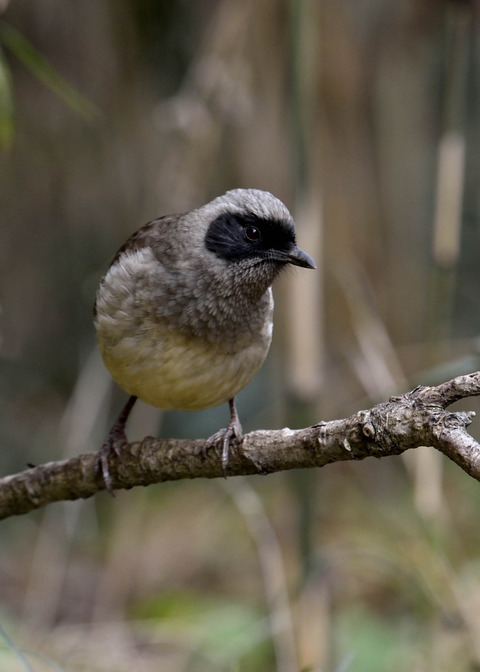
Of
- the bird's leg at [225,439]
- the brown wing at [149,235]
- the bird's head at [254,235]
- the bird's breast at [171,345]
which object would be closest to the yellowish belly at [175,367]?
the bird's breast at [171,345]

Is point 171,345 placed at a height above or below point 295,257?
below

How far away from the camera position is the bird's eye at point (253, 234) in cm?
309

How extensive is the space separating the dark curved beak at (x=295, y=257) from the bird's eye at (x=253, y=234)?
10 cm

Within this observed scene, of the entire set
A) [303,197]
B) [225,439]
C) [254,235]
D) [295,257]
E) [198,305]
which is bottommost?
[225,439]

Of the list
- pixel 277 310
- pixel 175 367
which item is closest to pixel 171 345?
pixel 175 367

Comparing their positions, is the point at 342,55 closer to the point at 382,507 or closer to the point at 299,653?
the point at 382,507

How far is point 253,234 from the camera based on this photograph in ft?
10.2

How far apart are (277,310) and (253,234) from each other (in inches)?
57.4

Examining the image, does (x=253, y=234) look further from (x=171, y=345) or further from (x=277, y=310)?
(x=277, y=310)

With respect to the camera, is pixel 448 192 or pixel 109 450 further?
pixel 448 192

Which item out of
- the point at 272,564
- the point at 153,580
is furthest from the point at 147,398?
the point at 153,580

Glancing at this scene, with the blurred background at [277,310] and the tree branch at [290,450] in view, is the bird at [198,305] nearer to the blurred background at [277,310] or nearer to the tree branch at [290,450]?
the tree branch at [290,450]

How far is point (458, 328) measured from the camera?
7004 mm

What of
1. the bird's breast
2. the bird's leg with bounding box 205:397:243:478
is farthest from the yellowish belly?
the bird's leg with bounding box 205:397:243:478
